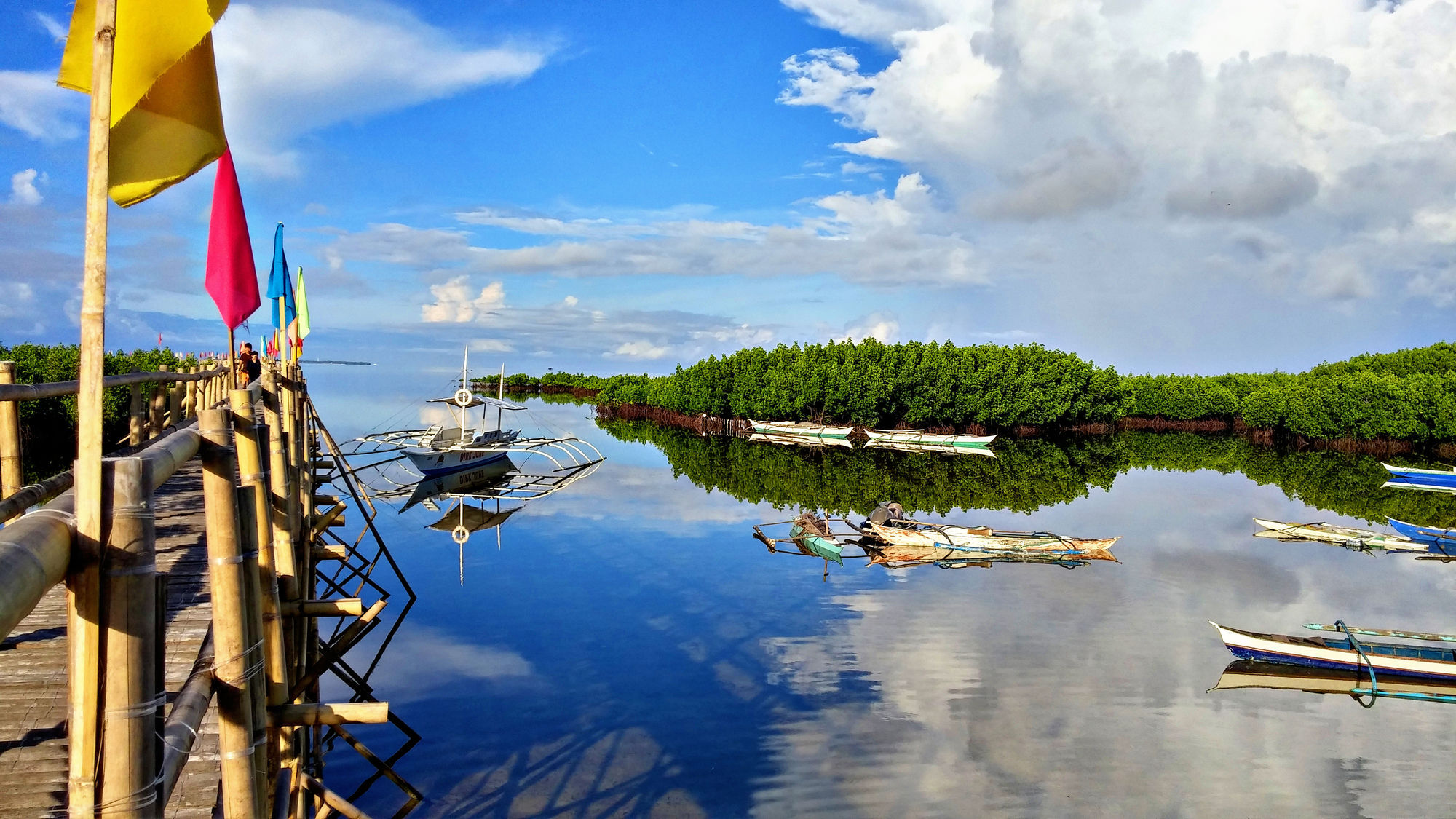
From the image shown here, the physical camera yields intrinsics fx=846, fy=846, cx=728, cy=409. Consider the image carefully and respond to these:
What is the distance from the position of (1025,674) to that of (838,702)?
4.34 meters

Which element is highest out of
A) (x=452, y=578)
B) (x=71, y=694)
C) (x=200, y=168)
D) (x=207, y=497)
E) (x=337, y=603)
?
(x=200, y=168)

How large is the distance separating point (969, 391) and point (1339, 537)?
1889 inches

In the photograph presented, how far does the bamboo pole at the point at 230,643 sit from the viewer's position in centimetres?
375

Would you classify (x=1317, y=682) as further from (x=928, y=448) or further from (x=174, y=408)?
(x=928, y=448)

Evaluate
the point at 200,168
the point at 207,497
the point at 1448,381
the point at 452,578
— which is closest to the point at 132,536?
the point at 207,497

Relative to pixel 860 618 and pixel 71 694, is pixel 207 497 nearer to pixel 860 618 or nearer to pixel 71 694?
pixel 71 694

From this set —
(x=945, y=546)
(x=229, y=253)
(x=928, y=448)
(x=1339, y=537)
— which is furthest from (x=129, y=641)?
(x=928, y=448)

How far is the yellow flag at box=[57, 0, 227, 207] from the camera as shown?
3330mm

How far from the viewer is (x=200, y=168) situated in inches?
159

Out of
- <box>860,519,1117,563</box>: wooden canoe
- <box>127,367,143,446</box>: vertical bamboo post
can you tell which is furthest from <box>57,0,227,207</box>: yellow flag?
<box>860,519,1117,563</box>: wooden canoe

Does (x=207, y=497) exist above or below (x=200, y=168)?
below

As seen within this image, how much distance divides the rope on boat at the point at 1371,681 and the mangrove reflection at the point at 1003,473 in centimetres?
1794

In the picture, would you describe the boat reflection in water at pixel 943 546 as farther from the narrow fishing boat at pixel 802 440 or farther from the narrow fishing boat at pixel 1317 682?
the narrow fishing boat at pixel 802 440

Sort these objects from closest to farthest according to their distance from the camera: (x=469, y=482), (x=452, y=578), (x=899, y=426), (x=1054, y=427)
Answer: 1. (x=452, y=578)
2. (x=469, y=482)
3. (x=899, y=426)
4. (x=1054, y=427)
